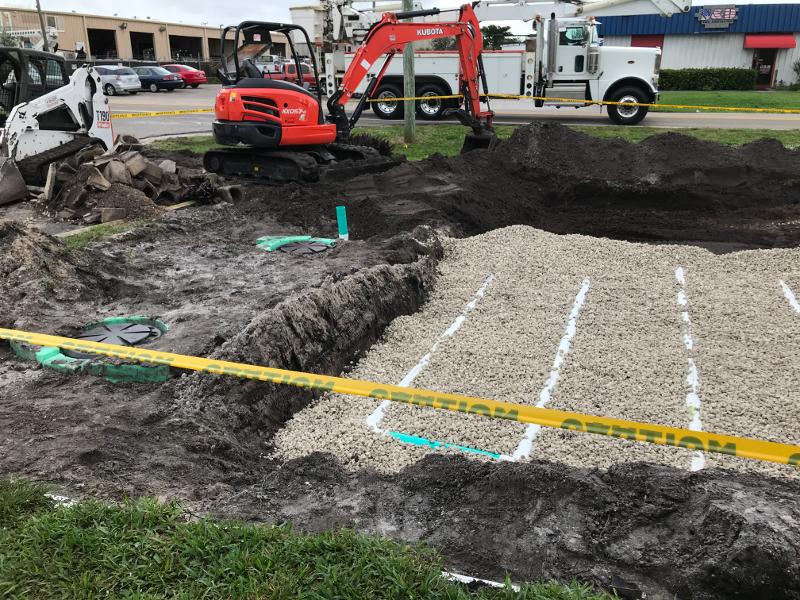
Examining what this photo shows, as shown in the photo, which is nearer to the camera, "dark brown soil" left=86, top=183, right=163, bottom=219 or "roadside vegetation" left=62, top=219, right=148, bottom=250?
"roadside vegetation" left=62, top=219, right=148, bottom=250

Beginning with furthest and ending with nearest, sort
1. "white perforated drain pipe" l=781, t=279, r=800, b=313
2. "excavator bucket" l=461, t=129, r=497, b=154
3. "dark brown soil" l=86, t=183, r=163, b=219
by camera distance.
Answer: "excavator bucket" l=461, t=129, r=497, b=154
"dark brown soil" l=86, t=183, r=163, b=219
"white perforated drain pipe" l=781, t=279, r=800, b=313

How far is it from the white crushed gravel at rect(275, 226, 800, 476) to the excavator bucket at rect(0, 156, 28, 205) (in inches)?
294

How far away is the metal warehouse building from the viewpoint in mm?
41156

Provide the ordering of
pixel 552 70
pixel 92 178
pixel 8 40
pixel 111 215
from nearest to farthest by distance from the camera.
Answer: pixel 111 215
pixel 92 178
pixel 552 70
pixel 8 40

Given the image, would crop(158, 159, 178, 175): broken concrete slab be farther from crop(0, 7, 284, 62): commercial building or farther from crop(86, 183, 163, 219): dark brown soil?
crop(0, 7, 284, 62): commercial building

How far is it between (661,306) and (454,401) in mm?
4568

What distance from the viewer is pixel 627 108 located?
1980cm

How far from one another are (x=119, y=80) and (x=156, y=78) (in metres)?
4.08

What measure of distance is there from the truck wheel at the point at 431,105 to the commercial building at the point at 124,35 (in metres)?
31.5

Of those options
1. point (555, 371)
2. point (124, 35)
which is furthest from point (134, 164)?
point (124, 35)

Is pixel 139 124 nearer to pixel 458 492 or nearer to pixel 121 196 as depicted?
pixel 121 196

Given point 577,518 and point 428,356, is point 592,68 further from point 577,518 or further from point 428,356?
point 577,518

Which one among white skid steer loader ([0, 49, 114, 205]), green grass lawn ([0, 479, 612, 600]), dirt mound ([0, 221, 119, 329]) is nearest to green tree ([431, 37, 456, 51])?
white skid steer loader ([0, 49, 114, 205])

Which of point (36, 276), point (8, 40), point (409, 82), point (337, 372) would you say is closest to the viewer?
point (337, 372)
